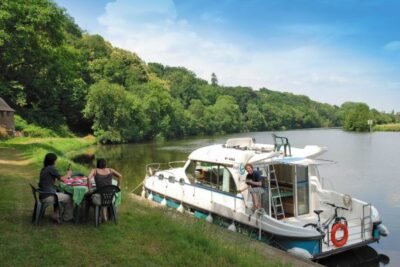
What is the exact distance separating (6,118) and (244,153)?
34.4 m

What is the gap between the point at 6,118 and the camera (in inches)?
1559

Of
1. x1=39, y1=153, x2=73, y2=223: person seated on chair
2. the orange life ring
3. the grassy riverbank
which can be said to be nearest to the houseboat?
the orange life ring

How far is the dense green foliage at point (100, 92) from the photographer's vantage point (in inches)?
1009

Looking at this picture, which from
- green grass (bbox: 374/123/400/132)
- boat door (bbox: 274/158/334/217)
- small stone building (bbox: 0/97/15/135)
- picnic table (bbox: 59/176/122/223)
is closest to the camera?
picnic table (bbox: 59/176/122/223)

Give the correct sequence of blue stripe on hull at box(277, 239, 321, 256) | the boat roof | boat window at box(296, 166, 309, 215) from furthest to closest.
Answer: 1. boat window at box(296, 166, 309, 215)
2. the boat roof
3. blue stripe on hull at box(277, 239, 321, 256)

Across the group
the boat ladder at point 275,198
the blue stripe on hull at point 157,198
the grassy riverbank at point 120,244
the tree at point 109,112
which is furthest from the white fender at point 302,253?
the tree at point 109,112

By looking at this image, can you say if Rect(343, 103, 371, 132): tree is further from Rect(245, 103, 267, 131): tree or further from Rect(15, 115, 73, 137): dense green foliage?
Rect(15, 115, 73, 137): dense green foliage

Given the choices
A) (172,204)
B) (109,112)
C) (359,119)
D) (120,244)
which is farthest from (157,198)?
(359,119)

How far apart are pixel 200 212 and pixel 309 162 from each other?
171 inches

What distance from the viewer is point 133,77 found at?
8731 cm

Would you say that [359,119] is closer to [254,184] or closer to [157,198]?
[157,198]

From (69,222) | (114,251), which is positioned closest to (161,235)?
(114,251)

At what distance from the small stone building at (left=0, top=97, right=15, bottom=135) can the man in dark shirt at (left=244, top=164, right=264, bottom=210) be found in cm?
3346

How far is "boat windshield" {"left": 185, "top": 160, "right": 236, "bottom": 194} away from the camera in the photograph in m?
13.1
